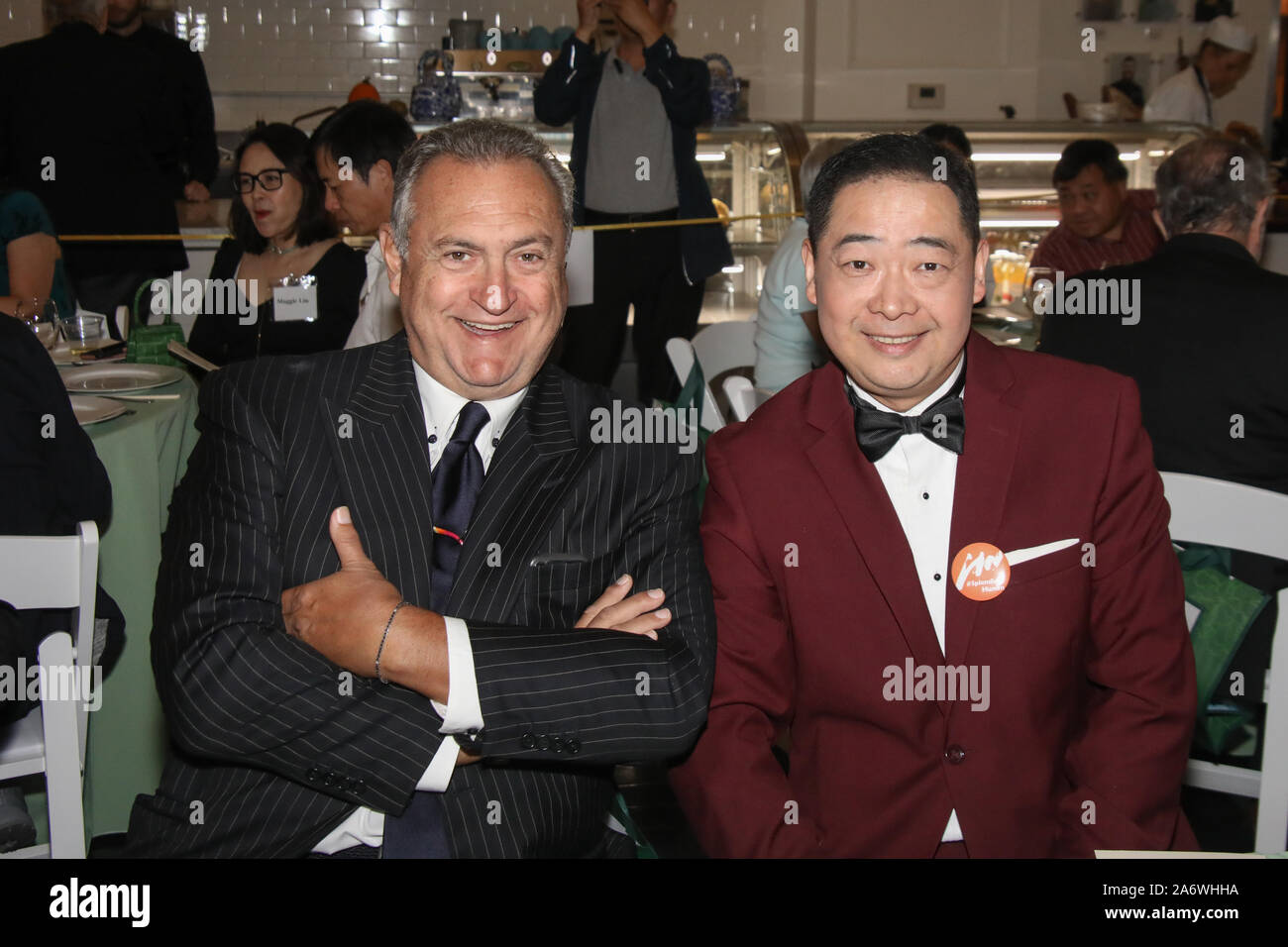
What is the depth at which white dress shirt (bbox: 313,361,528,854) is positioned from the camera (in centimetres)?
147

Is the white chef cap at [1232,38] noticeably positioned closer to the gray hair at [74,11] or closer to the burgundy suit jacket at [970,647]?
the gray hair at [74,11]

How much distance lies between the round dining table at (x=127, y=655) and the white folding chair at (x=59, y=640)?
2.34 feet

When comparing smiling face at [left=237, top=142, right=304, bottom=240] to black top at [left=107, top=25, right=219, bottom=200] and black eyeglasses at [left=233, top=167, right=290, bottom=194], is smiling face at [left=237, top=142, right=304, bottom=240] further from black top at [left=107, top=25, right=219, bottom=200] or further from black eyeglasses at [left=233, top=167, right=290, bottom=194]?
black top at [left=107, top=25, right=219, bottom=200]

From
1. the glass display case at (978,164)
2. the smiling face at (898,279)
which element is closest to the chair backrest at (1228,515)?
the smiling face at (898,279)

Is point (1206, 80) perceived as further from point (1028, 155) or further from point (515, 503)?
point (515, 503)

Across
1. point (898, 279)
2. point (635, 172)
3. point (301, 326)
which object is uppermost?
point (635, 172)

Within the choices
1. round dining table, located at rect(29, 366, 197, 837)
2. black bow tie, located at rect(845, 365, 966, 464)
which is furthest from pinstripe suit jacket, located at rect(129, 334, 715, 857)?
round dining table, located at rect(29, 366, 197, 837)

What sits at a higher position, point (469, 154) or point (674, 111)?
point (674, 111)

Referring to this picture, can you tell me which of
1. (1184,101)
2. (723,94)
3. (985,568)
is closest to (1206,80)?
(1184,101)

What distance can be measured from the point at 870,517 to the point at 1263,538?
2.48ft

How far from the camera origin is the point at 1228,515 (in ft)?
6.48

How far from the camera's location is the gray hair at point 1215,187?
9.34 feet

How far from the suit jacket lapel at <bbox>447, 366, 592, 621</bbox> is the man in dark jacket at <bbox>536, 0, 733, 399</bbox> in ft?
11.1
